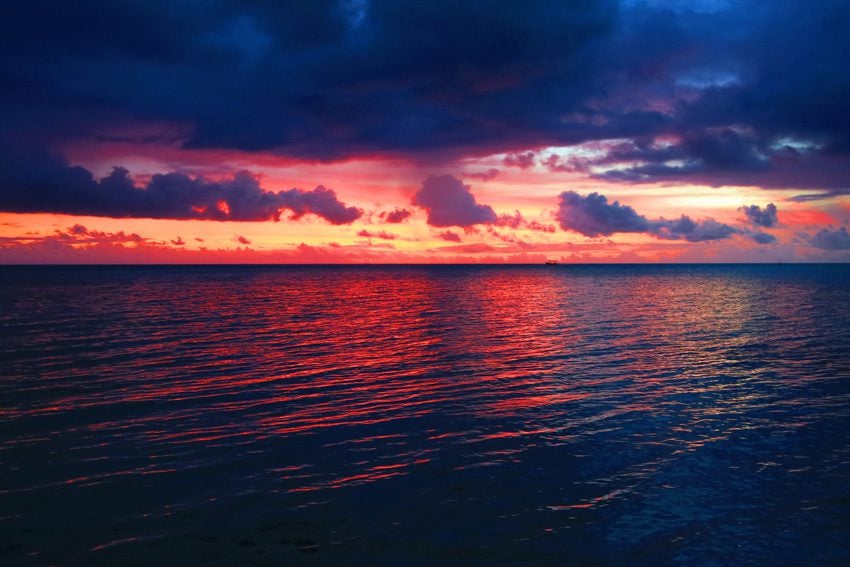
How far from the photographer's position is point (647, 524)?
1519 cm

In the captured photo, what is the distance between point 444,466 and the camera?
19469 millimetres

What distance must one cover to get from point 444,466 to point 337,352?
2596cm

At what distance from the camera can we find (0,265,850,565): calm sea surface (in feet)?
47.1

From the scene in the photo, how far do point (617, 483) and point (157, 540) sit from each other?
1327 cm

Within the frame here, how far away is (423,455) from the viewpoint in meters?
20.5

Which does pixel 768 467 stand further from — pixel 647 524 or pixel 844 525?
pixel 647 524

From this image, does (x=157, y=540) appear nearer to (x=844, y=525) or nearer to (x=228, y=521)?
(x=228, y=521)

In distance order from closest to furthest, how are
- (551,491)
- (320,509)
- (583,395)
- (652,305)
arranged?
(320,509) → (551,491) → (583,395) → (652,305)

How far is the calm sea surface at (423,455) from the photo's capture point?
566 inches

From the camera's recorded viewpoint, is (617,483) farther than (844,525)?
Yes

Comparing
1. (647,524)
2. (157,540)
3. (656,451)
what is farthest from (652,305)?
(157,540)

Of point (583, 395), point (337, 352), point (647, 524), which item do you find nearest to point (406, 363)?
point (337, 352)

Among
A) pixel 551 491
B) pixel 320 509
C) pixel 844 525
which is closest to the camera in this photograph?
pixel 844 525

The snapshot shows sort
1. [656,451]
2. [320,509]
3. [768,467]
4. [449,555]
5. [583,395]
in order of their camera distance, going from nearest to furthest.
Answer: [449,555]
[320,509]
[768,467]
[656,451]
[583,395]
